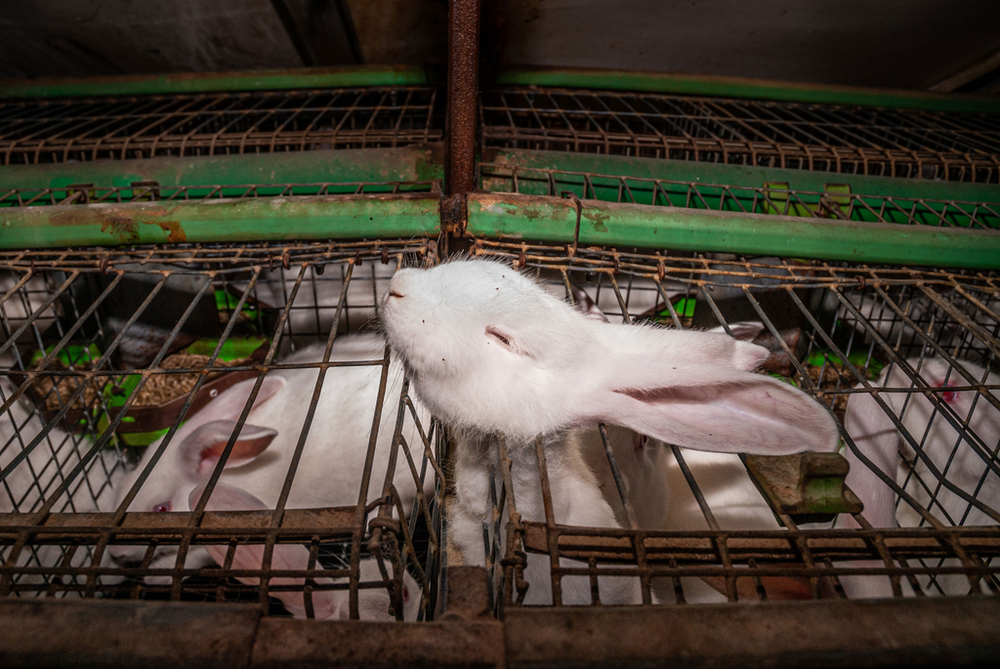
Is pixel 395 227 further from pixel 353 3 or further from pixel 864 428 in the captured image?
pixel 353 3

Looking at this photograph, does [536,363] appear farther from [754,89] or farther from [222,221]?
[754,89]

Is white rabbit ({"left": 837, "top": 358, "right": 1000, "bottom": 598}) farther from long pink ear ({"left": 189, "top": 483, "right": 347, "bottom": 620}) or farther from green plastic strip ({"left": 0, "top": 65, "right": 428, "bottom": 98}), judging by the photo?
green plastic strip ({"left": 0, "top": 65, "right": 428, "bottom": 98})

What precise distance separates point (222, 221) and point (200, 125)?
1.61 meters

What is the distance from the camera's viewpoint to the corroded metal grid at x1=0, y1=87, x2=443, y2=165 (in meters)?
2.24

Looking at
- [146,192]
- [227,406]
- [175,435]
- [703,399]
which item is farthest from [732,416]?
[146,192]

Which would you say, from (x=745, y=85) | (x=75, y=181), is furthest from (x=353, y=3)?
(x=745, y=85)

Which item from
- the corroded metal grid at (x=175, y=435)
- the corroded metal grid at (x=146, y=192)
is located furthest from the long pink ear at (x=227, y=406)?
the corroded metal grid at (x=146, y=192)

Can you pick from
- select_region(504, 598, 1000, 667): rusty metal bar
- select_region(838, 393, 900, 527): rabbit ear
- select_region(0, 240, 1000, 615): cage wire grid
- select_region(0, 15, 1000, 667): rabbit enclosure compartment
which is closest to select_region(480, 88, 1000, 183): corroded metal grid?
select_region(0, 15, 1000, 667): rabbit enclosure compartment

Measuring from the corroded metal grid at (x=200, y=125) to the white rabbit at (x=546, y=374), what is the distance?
4.64 feet

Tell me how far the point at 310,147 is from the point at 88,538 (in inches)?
102

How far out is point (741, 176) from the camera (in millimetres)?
2037

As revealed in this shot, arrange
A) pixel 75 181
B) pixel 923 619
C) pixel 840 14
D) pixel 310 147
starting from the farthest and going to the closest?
pixel 840 14 → pixel 310 147 → pixel 75 181 → pixel 923 619

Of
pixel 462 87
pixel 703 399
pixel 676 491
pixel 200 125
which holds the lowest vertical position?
pixel 676 491

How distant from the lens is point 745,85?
2.94 metres
